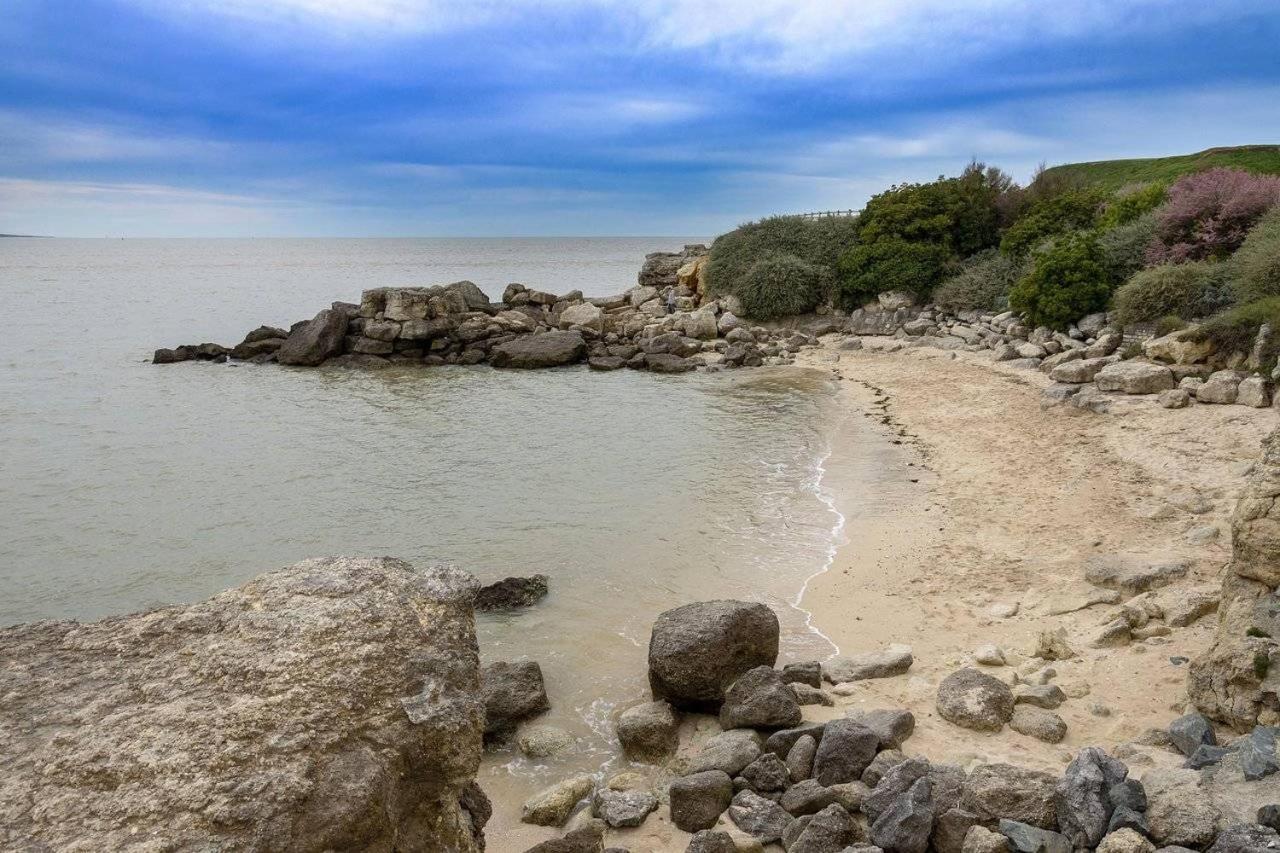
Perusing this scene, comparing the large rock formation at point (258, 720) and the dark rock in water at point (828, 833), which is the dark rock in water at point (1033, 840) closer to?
the dark rock in water at point (828, 833)

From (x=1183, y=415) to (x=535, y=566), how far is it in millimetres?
13127

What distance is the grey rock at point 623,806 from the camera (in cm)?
644

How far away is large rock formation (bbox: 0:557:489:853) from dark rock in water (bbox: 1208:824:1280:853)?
399cm

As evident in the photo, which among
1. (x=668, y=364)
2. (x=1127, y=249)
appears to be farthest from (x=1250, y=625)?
(x=668, y=364)

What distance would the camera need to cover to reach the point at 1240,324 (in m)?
18.6

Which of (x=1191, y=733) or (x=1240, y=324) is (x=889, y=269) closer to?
(x=1240, y=324)

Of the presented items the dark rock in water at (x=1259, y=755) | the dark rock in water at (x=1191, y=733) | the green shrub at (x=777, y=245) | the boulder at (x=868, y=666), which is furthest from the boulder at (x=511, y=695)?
the green shrub at (x=777, y=245)

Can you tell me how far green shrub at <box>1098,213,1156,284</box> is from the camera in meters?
26.2

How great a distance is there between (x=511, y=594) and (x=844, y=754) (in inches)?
221

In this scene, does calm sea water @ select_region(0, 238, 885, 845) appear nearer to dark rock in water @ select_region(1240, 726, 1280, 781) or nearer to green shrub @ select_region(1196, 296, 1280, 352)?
dark rock in water @ select_region(1240, 726, 1280, 781)

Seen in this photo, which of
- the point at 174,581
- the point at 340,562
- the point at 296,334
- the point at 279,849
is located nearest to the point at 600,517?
the point at 174,581

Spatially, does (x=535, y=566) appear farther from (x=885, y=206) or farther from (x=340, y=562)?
(x=885, y=206)

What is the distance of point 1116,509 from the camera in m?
12.9

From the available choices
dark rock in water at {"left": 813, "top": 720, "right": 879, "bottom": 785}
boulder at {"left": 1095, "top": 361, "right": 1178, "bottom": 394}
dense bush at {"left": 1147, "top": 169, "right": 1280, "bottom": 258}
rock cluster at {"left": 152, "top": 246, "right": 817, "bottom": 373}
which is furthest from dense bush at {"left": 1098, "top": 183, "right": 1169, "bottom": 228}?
dark rock in water at {"left": 813, "top": 720, "right": 879, "bottom": 785}
